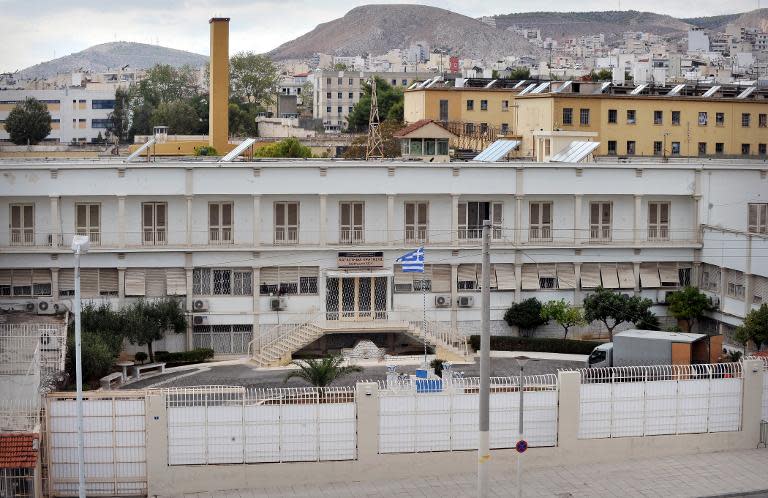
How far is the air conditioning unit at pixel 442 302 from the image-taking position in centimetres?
5116

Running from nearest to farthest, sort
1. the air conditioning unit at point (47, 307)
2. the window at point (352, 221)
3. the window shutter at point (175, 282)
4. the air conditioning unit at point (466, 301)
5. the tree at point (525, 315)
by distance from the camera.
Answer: the air conditioning unit at point (47, 307) → the window shutter at point (175, 282) → the tree at point (525, 315) → the window at point (352, 221) → the air conditioning unit at point (466, 301)

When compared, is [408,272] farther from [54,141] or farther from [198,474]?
[54,141]

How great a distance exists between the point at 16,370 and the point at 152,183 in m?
14.4

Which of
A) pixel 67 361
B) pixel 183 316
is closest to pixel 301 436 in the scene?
pixel 67 361

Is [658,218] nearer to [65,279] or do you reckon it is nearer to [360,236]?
[360,236]

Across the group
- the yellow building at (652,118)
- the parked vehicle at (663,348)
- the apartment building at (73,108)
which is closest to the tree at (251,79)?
the apartment building at (73,108)

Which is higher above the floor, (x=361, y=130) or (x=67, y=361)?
(x=361, y=130)

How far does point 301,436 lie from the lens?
99.6ft

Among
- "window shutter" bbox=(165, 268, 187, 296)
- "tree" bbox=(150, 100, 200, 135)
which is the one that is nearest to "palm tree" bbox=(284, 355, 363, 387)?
"window shutter" bbox=(165, 268, 187, 296)

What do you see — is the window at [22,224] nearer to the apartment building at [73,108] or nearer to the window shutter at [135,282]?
the window shutter at [135,282]

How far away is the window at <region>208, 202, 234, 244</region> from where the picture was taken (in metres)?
50.6

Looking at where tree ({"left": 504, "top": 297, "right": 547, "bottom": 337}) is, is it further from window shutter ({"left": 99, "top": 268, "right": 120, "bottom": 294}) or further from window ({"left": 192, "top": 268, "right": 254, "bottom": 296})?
window shutter ({"left": 99, "top": 268, "right": 120, "bottom": 294})

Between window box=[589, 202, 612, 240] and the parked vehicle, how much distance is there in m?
10.9

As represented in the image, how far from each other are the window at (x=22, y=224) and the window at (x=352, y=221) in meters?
11.5
